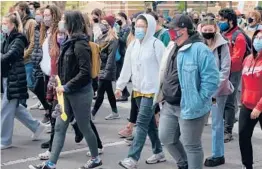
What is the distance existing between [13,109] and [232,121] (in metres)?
2.98

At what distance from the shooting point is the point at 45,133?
739 centimetres

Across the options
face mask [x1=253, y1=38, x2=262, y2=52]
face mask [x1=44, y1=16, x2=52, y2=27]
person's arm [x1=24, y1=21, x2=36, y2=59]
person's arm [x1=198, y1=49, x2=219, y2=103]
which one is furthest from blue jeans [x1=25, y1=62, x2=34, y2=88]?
person's arm [x1=198, y1=49, x2=219, y2=103]

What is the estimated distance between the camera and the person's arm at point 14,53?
6.35 m

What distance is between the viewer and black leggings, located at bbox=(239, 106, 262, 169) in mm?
5104

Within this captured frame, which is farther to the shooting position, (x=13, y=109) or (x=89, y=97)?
(x=13, y=109)

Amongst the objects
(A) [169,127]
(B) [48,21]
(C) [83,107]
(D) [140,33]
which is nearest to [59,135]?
(C) [83,107]

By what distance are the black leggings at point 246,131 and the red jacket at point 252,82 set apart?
0.10 meters

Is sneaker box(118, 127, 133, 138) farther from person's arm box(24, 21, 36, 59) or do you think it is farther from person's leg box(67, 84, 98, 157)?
person's arm box(24, 21, 36, 59)

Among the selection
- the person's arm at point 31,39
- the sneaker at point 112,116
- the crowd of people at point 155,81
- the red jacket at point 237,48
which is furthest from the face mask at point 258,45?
the person's arm at point 31,39

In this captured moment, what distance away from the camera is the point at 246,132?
5.14m

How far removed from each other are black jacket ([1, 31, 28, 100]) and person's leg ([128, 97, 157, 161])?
1761 millimetres

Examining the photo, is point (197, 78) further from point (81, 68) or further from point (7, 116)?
point (7, 116)

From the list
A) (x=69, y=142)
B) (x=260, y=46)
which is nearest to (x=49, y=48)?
(x=69, y=142)

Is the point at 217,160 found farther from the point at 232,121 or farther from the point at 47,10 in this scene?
the point at 47,10
